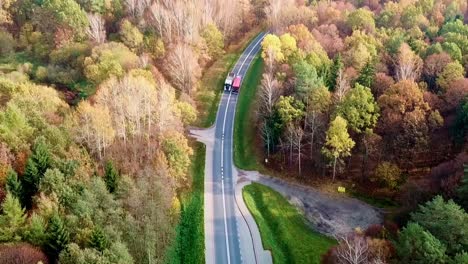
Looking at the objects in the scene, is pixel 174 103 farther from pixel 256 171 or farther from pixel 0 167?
pixel 0 167

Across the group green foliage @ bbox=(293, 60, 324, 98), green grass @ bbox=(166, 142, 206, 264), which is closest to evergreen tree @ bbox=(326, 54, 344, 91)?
green foliage @ bbox=(293, 60, 324, 98)

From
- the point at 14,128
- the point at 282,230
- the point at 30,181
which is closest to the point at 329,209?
the point at 282,230

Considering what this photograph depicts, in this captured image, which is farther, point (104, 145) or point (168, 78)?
point (168, 78)

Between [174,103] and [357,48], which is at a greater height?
[357,48]

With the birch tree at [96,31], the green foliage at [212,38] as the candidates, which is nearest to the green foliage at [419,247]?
the green foliage at [212,38]

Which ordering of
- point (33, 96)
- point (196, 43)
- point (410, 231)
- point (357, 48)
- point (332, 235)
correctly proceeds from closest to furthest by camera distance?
point (410, 231), point (332, 235), point (33, 96), point (357, 48), point (196, 43)

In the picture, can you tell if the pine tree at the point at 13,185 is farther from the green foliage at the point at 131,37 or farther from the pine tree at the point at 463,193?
the pine tree at the point at 463,193

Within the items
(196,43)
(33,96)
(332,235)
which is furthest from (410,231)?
(196,43)
